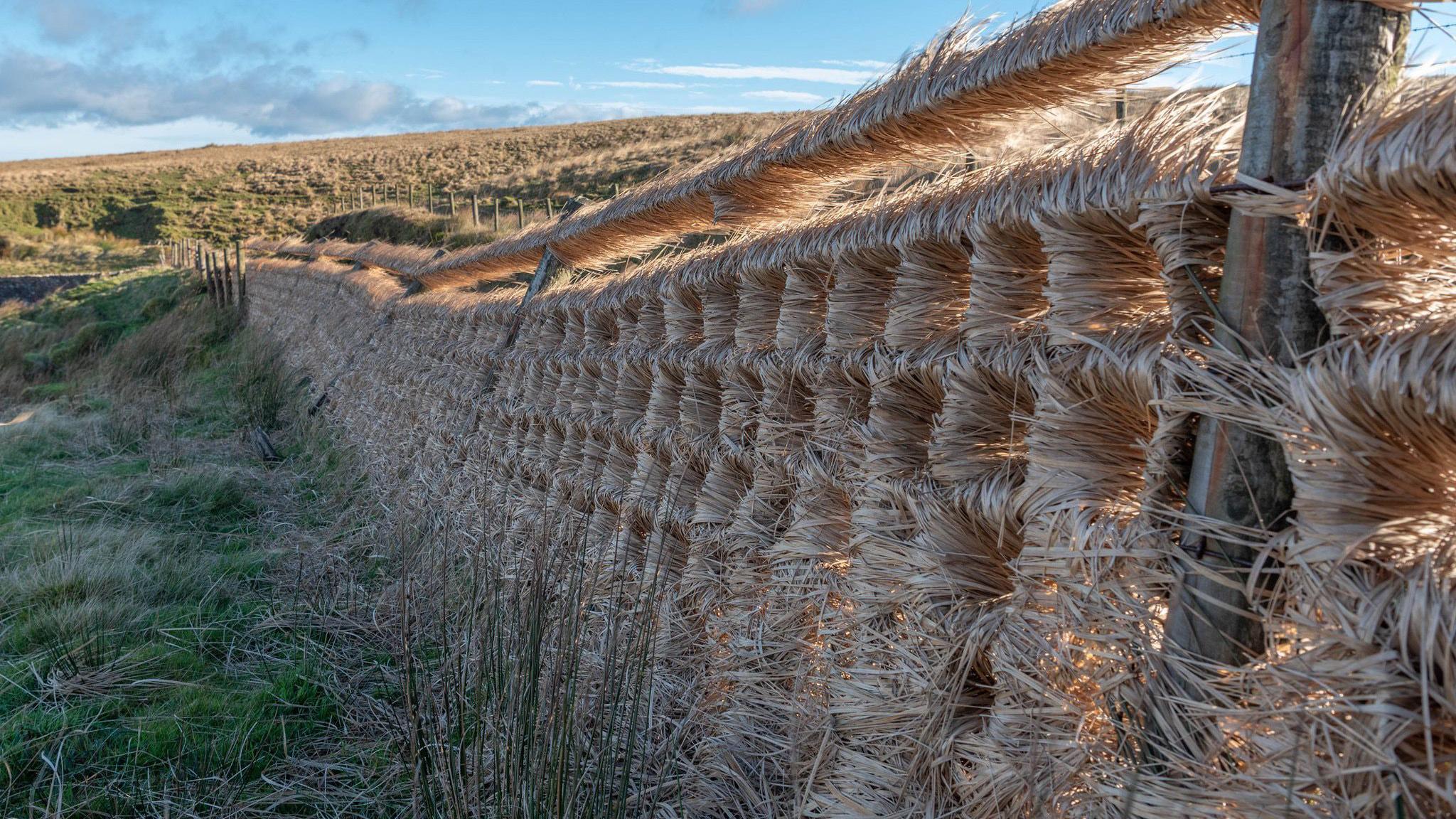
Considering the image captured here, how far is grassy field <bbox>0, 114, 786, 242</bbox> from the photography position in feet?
111

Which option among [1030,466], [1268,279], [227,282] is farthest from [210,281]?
[1268,279]

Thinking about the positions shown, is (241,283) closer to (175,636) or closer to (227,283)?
(227,283)

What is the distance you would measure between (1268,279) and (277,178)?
142ft

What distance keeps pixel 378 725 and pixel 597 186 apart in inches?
754

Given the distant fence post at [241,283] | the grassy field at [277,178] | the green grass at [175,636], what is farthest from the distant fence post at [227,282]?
the grassy field at [277,178]

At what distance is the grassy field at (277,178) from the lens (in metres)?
33.8

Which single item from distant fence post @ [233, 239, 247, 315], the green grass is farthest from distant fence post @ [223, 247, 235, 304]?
the green grass

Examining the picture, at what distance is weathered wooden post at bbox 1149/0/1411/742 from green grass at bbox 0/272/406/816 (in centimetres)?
239

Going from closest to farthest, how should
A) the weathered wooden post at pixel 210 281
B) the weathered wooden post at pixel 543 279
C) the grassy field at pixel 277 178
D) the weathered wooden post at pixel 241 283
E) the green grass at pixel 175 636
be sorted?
the green grass at pixel 175 636
the weathered wooden post at pixel 543 279
the weathered wooden post at pixel 241 283
the weathered wooden post at pixel 210 281
the grassy field at pixel 277 178

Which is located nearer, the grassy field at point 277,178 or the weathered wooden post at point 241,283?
the weathered wooden post at point 241,283

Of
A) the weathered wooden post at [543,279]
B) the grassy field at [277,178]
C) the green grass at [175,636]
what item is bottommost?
the green grass at [175,636]

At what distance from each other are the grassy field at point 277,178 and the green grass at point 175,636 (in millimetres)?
20588

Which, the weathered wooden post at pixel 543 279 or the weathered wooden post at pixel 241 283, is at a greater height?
the weathered wooden post at pixel 543 279

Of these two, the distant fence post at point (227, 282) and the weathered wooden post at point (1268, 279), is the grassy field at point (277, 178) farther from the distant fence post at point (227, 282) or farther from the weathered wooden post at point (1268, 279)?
the weathered wooden post at point (1268, 279)
